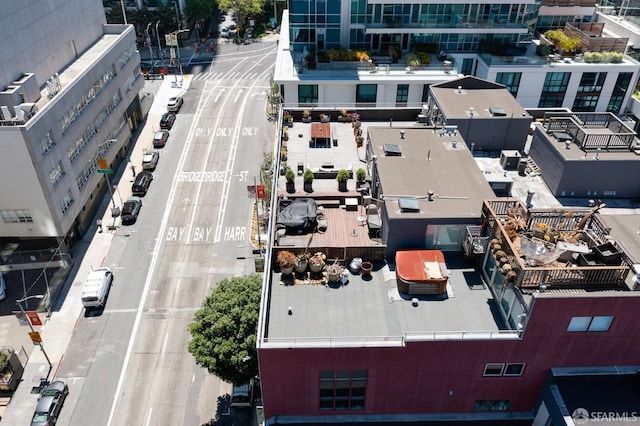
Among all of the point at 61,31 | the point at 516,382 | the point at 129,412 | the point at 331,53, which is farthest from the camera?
the point at 331,53

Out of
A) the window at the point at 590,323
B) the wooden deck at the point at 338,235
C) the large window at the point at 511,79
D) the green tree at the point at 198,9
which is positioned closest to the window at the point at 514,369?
the window at the point at 590,323

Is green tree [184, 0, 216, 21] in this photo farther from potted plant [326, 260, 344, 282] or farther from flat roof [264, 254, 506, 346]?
potted plant [326, 260, 344, 282]

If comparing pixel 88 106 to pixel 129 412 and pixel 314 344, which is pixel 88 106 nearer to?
pixel 129 412

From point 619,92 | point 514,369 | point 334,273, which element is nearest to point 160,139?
point 334,273

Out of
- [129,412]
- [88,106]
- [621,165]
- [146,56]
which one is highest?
[621,165]

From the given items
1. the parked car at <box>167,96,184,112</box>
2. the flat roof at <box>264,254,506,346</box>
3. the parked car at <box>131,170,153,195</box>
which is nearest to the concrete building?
the parked car at <box>131,170,153,195</box>

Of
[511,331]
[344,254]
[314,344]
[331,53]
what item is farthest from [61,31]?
[511,331]
